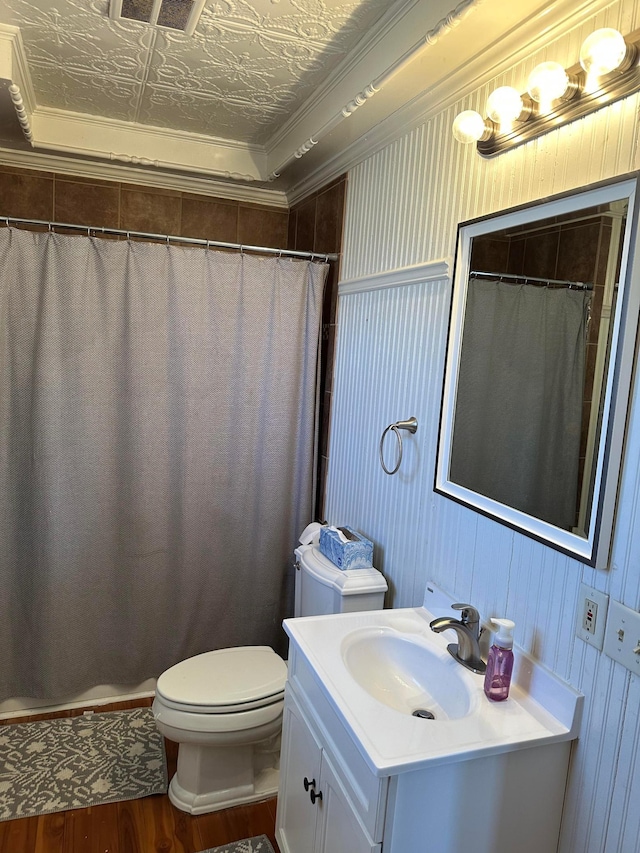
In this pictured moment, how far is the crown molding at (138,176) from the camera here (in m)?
2.64

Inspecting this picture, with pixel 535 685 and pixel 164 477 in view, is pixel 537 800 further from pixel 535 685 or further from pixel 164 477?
pixel 164 477

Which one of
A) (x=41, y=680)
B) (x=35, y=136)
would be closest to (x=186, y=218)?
(x=35, y=136)

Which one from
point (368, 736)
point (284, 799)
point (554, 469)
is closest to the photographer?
point (368, 736)

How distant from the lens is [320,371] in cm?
270

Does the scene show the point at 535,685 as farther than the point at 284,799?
No

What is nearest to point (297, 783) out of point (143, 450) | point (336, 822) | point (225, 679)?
point (336, 822)

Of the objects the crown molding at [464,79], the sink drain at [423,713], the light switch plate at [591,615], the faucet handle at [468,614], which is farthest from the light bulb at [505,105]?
the sink drain at [423,713]

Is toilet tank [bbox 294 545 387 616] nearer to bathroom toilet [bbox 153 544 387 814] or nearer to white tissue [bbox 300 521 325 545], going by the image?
bathroom toilet [bbox 153 544 387 814]

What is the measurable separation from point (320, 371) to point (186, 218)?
1.00 meters

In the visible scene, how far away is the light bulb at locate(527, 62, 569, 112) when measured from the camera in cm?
127

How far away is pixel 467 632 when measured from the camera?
4.91 feet

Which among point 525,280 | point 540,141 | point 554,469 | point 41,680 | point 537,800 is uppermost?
point 540,141

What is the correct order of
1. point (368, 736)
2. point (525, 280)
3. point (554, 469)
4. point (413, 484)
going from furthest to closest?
point (413, 484) < point (525, 280) < point (554, 469) < point (368, 736)

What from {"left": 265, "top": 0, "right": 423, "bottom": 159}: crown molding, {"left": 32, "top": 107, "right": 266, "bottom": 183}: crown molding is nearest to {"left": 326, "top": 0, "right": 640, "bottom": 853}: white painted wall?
{"left": 265, "top": 0, "right": 423, "bottom": 159}: crown molding
